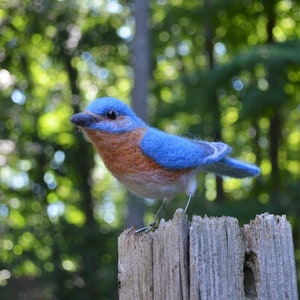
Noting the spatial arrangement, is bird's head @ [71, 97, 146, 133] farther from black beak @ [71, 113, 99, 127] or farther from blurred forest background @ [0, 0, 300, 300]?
blurred forest background @ [0, 0, 300, 300]

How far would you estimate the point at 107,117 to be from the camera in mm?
1839

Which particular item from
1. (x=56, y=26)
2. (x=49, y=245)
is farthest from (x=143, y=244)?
(x=56, y=26)

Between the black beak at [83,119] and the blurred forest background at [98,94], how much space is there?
3.81m

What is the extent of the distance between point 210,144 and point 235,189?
374 inches

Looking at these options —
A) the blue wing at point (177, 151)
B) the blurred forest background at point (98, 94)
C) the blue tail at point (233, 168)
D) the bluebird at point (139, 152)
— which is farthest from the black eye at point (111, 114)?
the blurred forest background at point (98, 94)

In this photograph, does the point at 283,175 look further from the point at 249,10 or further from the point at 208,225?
the point at 208,225

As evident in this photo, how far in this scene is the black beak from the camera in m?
1.75

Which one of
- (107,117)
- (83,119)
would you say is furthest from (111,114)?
(83,119)

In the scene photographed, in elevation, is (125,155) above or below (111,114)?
below

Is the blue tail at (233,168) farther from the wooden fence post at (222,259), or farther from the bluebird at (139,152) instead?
the wooden fence post at (222,259)

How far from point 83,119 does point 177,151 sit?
1.20 feet

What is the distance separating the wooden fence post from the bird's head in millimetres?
410

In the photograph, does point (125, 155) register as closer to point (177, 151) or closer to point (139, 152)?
point (139, 152)

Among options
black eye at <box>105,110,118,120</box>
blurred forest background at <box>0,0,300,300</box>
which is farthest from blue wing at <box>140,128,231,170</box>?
blurred forest background at <box>0,0,300,300</box>
